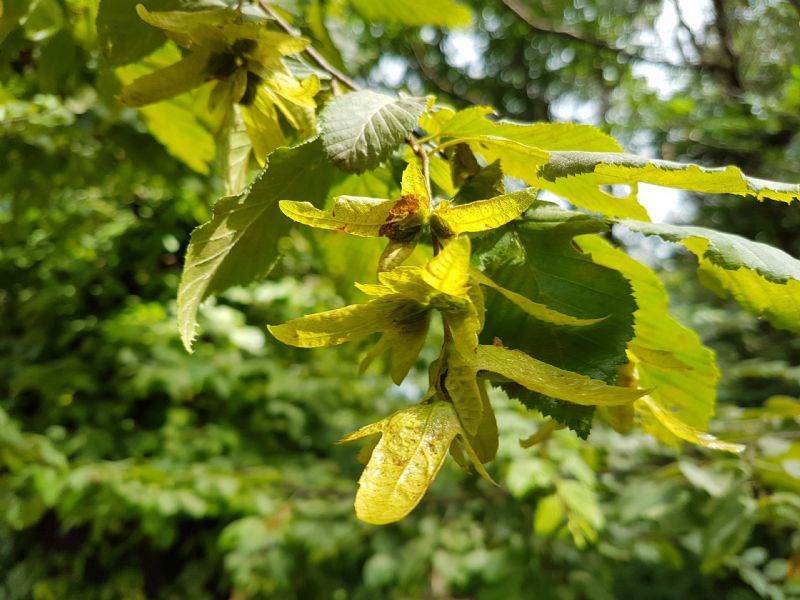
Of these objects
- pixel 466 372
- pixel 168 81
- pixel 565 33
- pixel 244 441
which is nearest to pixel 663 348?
pixel 466 372

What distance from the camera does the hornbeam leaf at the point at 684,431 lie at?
0.36 meters

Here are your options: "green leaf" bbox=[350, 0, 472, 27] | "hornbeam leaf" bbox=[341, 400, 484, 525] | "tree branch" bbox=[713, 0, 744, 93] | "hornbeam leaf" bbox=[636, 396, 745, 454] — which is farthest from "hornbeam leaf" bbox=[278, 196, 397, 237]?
"tree branch" bbox=[713, 0, 744, 93]

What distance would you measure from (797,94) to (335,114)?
6.38ft

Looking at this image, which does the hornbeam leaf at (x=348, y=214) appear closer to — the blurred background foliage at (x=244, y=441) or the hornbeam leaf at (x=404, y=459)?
the hornbeam leaf at (x=404, y=459)

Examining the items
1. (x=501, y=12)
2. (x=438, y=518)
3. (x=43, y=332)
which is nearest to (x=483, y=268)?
(x=438, y=518)

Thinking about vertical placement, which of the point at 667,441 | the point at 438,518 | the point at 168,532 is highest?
the point at 667,441

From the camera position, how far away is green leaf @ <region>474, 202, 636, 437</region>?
0.37 metres

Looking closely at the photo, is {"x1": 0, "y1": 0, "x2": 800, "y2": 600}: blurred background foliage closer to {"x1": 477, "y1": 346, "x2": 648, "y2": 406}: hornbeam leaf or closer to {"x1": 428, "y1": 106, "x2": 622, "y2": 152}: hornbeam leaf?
{"x1": 428, "y1": 106, "x2": 622, "y2": 152}: hornbeam leaf

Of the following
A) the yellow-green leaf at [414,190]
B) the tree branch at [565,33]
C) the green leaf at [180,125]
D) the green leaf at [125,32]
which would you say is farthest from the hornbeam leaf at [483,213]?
the tree branch at [565,33]

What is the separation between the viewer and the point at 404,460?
0.29 metres

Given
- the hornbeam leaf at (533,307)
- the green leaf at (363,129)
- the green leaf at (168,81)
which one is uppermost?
the green leaf at (363,129)

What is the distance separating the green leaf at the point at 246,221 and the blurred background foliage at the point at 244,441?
412 millimetres

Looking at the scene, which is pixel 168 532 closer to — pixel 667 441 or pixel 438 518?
pixel 438 518

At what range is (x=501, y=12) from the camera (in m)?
4.53
